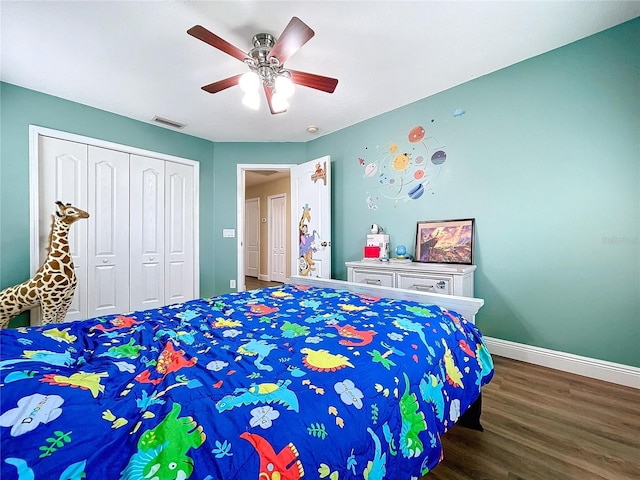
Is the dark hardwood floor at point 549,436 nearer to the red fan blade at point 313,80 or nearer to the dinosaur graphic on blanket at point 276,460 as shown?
the dinosaur graphic on blanket at point 276,460

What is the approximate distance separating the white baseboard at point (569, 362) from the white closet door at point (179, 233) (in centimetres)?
370

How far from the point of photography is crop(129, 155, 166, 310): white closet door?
3549 millimetres

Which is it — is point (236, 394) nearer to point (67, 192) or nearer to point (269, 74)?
point (269, 74)

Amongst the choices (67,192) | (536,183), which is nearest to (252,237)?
(67,192)

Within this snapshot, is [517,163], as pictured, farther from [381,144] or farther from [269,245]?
[269,245]

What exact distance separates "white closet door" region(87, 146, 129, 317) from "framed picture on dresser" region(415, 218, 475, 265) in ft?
11.2

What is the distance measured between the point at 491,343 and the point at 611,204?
1.45 metres

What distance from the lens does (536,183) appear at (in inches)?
97.4

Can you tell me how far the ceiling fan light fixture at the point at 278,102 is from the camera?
2.29m

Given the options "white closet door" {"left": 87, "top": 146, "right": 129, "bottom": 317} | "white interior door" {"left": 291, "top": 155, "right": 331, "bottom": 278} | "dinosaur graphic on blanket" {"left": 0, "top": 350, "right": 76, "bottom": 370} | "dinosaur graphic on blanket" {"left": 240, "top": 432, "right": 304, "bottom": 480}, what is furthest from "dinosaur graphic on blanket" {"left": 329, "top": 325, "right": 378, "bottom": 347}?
"white closet door" {"left": 87, "top": 146, "right": 129, "bottom": 317}

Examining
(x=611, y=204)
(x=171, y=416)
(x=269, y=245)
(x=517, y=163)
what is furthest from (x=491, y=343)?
(x=269, y=245)

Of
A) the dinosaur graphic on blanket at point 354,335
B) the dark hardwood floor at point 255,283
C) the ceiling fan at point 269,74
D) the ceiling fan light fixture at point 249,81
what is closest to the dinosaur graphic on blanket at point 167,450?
the dinosaur graphic on blanket at point 354,335

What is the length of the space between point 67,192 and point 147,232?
869 mm

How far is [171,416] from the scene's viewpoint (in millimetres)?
664
